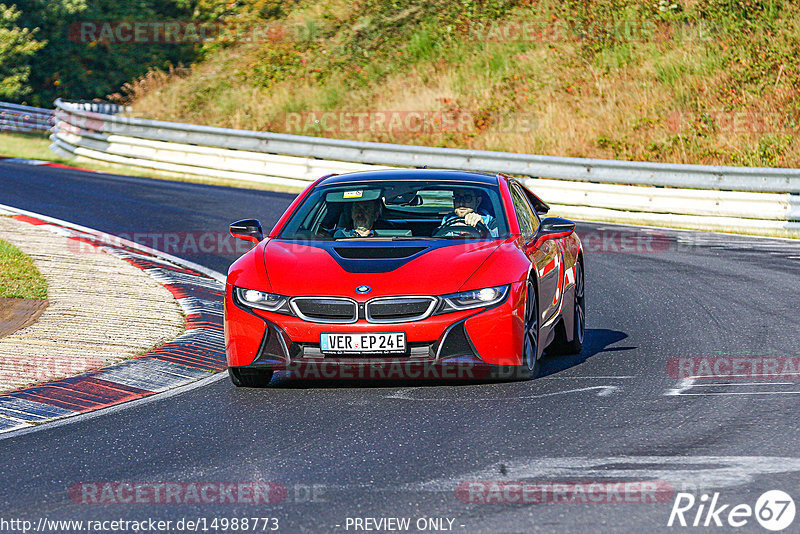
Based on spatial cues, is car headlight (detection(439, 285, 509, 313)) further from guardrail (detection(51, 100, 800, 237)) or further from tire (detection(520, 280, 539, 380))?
guardrail (detection(51, 100, 800, 237))

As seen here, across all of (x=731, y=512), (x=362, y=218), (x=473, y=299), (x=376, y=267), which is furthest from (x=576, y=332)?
(x=731, y=512)

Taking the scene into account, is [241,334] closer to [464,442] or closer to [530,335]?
[530,335]

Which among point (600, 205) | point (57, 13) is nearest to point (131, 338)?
point (600, 205)

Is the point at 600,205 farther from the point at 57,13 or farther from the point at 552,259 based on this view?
the point at 57,13

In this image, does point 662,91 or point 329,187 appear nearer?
point 329,187

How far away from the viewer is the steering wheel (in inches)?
332

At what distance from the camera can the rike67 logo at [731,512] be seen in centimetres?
475

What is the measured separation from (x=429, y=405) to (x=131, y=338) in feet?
11.0

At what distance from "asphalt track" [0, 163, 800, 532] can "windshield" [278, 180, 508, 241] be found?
116 centimetres

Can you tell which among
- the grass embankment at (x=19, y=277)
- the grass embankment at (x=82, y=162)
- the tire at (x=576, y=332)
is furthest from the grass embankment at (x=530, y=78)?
the grass embankment at (x=19, y=277)

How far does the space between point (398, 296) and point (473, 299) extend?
484 millimetres

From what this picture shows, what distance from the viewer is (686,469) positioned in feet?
18.2

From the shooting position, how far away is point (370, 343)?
734 cm

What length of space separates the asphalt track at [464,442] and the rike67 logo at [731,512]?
0.05 meters
